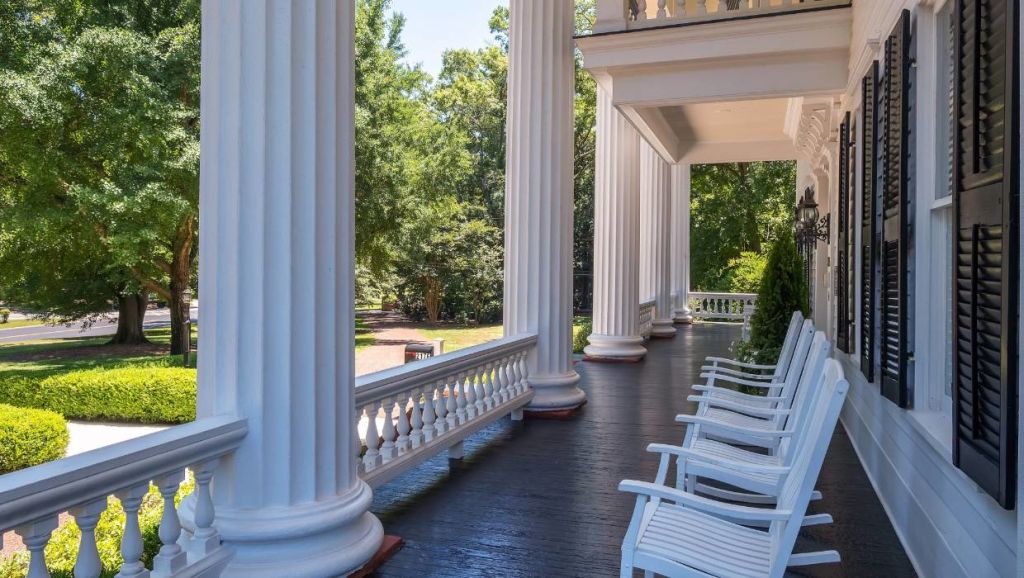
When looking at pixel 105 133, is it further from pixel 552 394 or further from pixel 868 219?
pixel 868 219

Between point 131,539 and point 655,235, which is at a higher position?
point 655,235

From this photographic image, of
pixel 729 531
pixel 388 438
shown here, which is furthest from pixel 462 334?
pixel 729 531

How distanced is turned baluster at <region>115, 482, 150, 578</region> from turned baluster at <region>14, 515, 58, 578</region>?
30cm

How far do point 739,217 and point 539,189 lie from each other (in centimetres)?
2409

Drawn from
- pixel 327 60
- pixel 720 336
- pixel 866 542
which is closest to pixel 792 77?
pixel 866 542

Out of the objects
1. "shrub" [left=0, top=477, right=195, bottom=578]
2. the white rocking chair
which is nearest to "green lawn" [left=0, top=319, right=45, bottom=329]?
"shrub" [left=0, top=477, right=195, bottom=578]

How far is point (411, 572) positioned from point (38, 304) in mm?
26173

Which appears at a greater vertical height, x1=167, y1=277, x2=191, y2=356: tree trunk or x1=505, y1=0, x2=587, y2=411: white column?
x1=505, y1=0, x2=587, y2=411: white column

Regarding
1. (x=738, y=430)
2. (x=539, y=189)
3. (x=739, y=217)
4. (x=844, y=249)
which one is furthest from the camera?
(x=739, y=217)

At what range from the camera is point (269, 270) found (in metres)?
3.07

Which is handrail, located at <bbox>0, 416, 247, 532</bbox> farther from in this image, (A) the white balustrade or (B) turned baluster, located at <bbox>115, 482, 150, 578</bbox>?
(A) the white balustrade

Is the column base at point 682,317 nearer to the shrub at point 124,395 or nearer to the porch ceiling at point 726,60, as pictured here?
the porch ceiling at point 726,60

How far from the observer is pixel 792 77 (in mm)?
7723

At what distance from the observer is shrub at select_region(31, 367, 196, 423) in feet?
46.3
